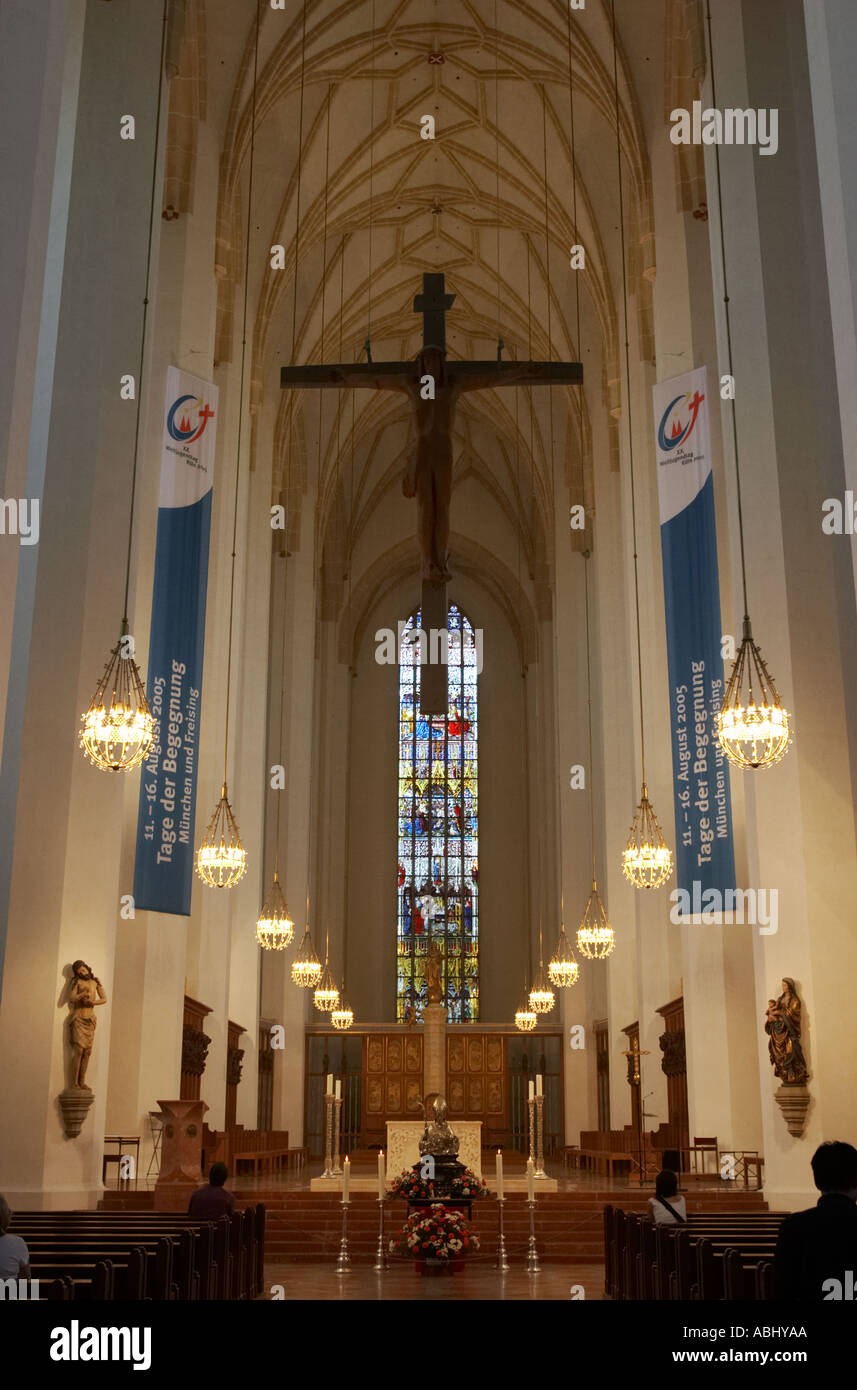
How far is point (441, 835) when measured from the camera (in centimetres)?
3397

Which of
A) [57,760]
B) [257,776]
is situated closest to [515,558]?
[257,776]

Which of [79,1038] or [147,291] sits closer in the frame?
[79,1038]

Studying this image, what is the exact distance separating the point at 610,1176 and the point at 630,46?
16.8 meters

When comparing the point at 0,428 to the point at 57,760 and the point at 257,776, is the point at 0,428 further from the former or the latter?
the point at 257,776

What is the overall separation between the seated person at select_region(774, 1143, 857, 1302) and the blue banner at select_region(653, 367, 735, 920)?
1043 cm

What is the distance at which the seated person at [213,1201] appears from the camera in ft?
29.2

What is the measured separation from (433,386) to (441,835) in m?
21.8

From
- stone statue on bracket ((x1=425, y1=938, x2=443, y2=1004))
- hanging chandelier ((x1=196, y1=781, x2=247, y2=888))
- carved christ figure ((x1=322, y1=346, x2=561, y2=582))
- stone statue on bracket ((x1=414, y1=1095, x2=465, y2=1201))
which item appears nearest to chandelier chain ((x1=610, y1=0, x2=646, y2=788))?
carved christ figure ((x1=322, y1=346, x2=561, y2=582))

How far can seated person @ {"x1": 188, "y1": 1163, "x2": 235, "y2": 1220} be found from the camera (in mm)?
8891

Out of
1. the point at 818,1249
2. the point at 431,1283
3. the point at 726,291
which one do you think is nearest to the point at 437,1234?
the point at 431,1283

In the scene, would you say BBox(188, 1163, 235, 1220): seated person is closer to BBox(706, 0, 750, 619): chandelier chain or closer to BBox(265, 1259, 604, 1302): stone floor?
BBox(265, 1259, 604, 1302): stone floor

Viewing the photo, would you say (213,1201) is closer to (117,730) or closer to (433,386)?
(117,730)

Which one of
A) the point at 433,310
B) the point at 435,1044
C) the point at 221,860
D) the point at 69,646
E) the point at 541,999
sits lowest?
the point at 435,1044

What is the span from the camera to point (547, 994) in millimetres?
23891
